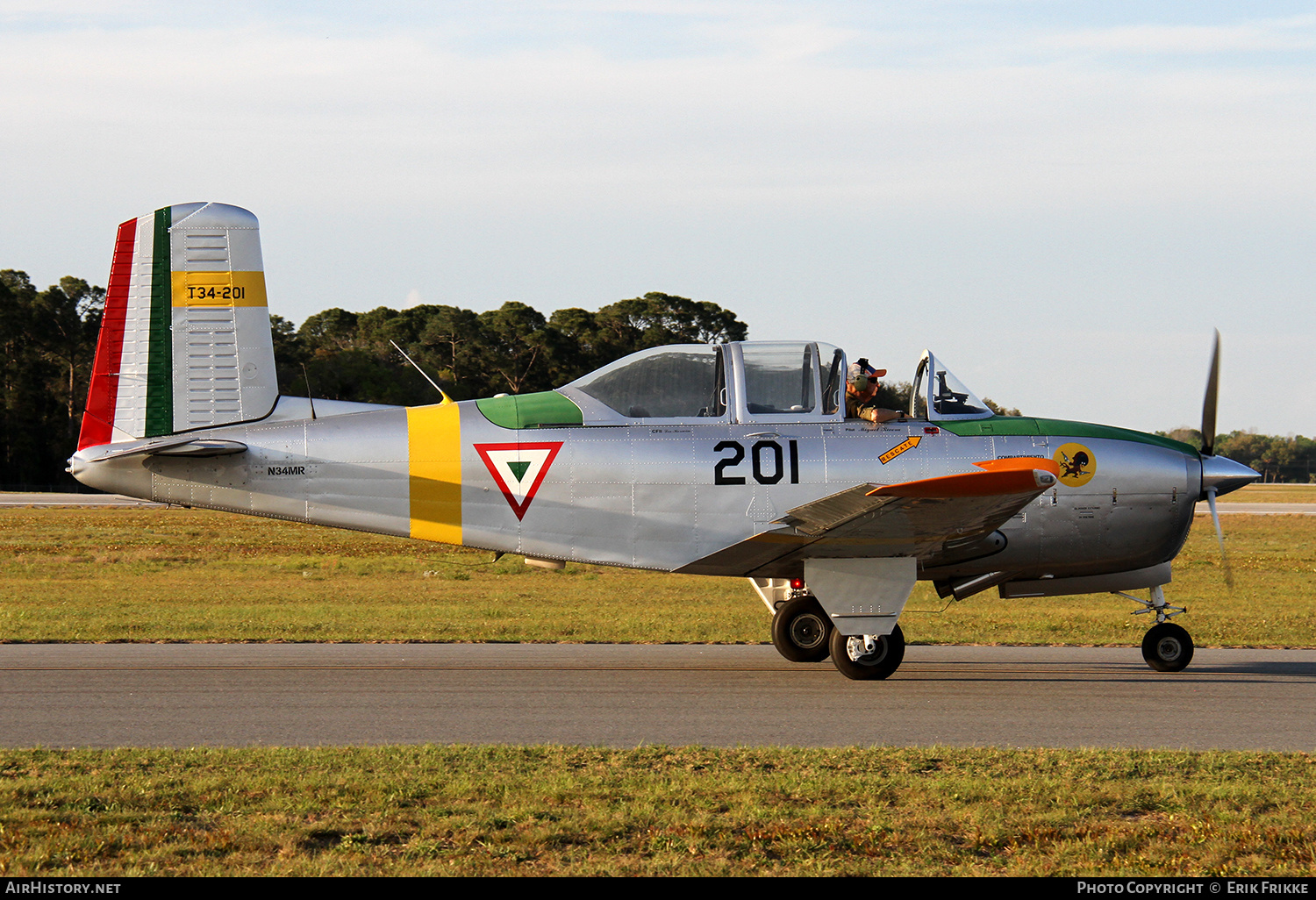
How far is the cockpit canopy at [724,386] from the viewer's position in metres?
11.1

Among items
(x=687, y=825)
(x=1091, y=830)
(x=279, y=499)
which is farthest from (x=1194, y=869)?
(x=279, y=499)

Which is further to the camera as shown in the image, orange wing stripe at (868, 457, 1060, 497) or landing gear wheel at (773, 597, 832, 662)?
landing gear wheel at (773, 597, 832, 662)

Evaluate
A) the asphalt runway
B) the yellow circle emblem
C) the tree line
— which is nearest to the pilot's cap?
the yellow circle emblem

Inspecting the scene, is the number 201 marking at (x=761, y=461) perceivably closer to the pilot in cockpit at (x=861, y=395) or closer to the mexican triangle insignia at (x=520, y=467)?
the pilot in cockpit at (x=861, y=395)

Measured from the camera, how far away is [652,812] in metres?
6.16

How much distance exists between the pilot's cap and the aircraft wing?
1242 millimetres

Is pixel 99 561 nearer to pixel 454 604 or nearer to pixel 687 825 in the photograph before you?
pixel 454 604

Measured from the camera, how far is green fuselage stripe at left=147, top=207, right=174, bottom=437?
11000 mm

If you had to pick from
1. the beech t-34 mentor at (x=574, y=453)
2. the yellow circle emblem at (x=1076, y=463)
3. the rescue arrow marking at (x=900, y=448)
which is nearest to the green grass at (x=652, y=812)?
the beech t-34 mentor at (x=574, y=453)

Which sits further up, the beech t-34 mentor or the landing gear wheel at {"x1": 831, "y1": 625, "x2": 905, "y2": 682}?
the beech t-34 mentor

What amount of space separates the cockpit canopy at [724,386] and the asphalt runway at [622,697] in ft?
8.65

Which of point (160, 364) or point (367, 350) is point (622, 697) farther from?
point (367, 350)

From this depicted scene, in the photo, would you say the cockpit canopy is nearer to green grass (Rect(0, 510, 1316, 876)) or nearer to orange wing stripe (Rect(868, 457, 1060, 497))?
orange wing stripe (Rect(868, 457, 1060, 497))

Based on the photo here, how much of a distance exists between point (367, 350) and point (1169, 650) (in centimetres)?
7792
